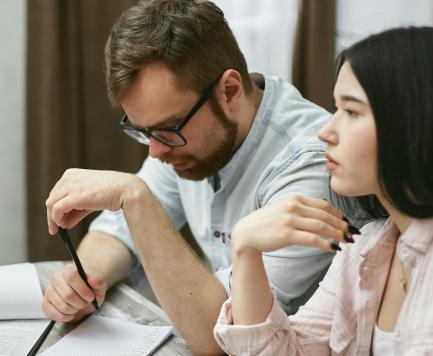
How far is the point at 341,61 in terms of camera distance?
3.46 ft

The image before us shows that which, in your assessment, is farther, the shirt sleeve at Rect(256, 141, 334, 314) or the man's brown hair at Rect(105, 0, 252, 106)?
the man's brown hair at Rect(105, 0, 252, 106)

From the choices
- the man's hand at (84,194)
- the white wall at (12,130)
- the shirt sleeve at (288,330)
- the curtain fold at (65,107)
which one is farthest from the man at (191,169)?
the white wall at (12,130)

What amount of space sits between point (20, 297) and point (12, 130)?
132 cm

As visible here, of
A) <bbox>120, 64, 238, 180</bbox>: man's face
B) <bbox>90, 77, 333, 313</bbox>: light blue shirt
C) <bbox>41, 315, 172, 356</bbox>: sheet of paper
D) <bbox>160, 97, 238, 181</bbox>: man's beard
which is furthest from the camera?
<bbox>160, 97, 238, 181</bbox>: man's beard

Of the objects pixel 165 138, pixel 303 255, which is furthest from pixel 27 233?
pixel 303 255

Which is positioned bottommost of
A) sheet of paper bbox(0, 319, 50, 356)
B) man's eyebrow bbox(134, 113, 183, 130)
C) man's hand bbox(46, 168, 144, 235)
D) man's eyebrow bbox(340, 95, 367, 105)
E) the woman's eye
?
sheet of paper bbox(0, 319, 50, 356)

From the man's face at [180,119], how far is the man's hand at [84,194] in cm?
17

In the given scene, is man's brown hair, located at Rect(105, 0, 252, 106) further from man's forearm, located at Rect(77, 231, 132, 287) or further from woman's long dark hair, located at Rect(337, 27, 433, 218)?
woman's long dark hair, located at Rect(337, 27, 433, 218)

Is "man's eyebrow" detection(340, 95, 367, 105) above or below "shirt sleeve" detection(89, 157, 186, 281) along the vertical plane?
above

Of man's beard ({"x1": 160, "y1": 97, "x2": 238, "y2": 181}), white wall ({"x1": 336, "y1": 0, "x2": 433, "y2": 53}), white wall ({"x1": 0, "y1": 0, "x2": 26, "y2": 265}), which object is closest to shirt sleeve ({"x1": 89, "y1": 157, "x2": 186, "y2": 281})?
man's beard ({"x1": 160, "y1": 97, "x2": 238, "y2": 181})

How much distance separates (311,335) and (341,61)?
1.60 ft

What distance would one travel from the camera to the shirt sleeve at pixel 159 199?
182cm

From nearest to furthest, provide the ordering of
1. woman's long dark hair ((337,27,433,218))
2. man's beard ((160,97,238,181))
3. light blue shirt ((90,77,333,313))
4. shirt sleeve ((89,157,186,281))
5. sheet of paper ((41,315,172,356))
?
woman's long dark hair ((337,27,433,218)), sheet of paper ((41,315,172,356)), light blue shirt ((90,77,333,313)), man's beard ((160,97,238,181)), shirt sleeve ((89,157,186,281))

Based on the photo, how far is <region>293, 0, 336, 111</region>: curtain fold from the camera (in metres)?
2.72
